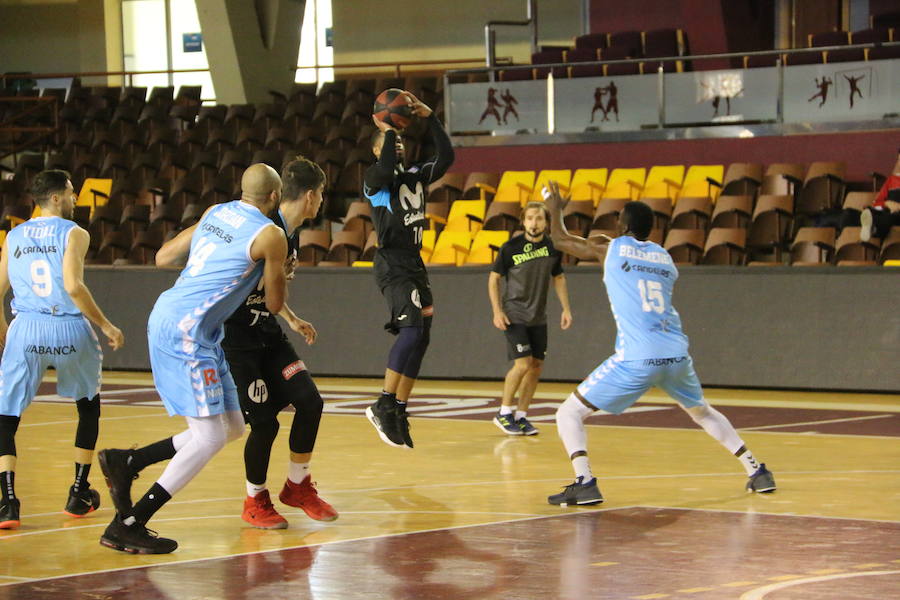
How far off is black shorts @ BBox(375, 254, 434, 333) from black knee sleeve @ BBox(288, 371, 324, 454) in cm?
248

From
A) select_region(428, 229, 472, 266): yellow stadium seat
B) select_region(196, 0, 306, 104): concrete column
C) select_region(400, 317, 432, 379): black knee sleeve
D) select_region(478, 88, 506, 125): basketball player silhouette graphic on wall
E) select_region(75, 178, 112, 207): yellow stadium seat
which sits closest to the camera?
select_region(400, 317, 432, 379): black knee sleeve

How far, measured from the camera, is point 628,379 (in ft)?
27.5

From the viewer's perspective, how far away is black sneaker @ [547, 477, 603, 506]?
8.29 meters

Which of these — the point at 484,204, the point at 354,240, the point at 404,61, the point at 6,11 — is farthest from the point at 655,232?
the point at 6,11

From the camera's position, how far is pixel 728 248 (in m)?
16.9

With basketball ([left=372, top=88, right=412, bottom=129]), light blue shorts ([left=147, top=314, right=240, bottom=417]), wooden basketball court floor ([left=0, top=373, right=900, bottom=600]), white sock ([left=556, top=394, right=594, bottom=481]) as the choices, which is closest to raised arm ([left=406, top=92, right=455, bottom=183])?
basketball ([left=372, top=88, right=412, bottom=129])

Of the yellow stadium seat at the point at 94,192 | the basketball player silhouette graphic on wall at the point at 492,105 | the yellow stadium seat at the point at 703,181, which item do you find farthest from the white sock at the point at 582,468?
the yellow stadium seat at the point at 94,192

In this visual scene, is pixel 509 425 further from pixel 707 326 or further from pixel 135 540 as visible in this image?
pixel 135 540

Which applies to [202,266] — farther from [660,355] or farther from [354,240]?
[354,240]

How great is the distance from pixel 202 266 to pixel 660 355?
2831mm

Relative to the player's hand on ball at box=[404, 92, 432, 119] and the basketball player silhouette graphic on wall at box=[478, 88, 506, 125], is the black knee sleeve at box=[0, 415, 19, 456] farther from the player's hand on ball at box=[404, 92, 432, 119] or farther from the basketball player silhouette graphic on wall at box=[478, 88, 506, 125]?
the basketball player silhouette graphic on wall at box=[478, 88, 506, 125]

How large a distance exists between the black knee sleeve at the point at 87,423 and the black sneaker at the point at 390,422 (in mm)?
2274

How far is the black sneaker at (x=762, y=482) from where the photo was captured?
8711 millimetres

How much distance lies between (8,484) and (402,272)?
3.36 m
